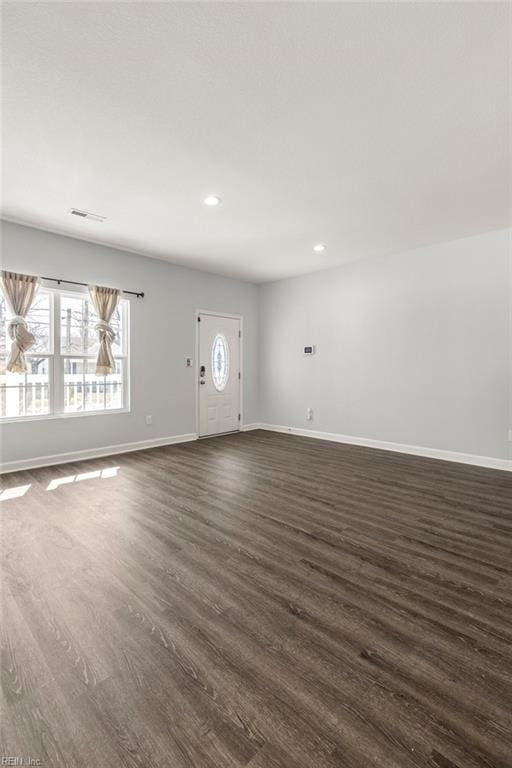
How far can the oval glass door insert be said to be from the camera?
6.33 meters

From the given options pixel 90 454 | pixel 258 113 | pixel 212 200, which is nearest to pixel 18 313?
pixel 90 454

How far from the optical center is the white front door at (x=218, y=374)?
612cm

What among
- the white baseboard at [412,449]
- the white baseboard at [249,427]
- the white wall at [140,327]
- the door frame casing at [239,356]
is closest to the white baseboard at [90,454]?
the white wall at [140,327]

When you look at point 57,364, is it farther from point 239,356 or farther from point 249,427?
point 249,427

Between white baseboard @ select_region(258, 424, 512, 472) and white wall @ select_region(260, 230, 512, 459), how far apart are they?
0.07 m

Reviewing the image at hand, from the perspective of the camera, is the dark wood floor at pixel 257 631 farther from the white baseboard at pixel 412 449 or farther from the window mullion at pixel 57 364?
the window mullion at pixel 57 364

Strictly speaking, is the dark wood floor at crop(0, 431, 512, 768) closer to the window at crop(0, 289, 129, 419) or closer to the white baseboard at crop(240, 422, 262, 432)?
the window at crop(0, 289, 129, 419)

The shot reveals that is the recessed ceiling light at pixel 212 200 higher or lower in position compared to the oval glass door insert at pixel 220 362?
higher

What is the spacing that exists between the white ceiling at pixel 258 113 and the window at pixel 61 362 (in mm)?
1068

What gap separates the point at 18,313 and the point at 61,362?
2.42 feet

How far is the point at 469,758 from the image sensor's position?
109 cm

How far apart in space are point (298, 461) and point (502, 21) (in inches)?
161

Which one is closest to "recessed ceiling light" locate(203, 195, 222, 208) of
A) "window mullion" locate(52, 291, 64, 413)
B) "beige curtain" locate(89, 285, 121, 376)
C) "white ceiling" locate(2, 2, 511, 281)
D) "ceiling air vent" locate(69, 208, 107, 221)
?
→ "white ceiling" locate(2, 2, 511, 281)

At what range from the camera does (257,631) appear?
1640mm
